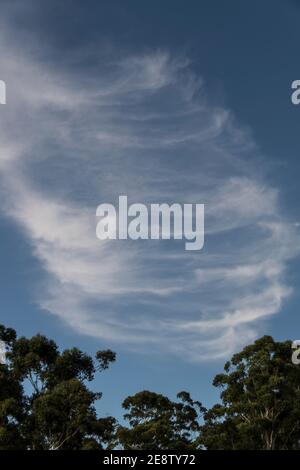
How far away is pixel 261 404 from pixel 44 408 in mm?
11497

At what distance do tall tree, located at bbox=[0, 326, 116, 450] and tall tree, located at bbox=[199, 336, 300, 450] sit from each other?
21.0 feet

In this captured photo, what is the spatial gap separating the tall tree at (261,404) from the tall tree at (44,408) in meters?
6.40

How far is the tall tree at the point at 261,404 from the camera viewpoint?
3212cm

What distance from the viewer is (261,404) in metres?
32.9

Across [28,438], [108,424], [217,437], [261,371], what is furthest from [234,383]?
[28,438]

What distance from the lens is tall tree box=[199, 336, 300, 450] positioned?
105 ft

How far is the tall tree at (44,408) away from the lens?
29.7m
